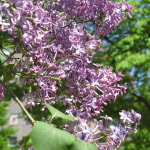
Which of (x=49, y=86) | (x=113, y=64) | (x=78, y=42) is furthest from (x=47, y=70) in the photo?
(x=113, y=64)

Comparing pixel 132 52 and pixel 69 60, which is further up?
pixel 69 60

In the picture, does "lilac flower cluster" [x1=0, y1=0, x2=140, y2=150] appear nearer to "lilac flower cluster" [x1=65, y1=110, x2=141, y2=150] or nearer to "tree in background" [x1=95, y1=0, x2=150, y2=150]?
"lilac flower cluster" [x1=65, y1=110, x2=141, y2=150]

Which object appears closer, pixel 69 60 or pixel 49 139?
pixel 49 139

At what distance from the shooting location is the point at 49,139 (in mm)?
1228

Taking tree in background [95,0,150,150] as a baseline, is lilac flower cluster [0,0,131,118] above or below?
above

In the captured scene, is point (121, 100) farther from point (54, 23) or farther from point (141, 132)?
point (54, 23)

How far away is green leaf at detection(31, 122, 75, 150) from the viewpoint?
4.01 feet

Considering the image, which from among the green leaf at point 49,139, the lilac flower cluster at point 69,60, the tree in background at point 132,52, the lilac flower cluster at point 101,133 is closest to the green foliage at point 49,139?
the green leaf at point 49,139

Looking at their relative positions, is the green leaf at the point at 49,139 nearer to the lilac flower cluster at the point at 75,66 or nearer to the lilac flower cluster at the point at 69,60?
the lilac flower cluster at the point at 75,66

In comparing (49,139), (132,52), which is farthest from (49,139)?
(132,52)

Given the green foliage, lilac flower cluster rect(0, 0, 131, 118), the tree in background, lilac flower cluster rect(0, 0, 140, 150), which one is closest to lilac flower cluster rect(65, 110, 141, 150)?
lilac flower cluster rect(0, 0, 140, 150)

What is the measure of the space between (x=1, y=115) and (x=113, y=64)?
375 inches

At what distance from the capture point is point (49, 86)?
5.46 ft

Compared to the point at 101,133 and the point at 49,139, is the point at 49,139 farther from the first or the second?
the point at 101,133
